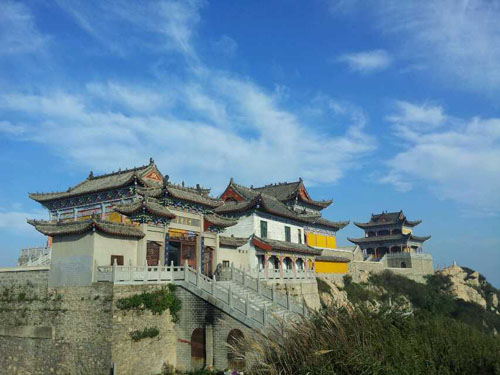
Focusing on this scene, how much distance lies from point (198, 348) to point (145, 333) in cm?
253

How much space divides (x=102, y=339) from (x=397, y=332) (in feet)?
44.8

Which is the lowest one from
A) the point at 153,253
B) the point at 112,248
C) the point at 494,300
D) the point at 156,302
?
the point at 156,302

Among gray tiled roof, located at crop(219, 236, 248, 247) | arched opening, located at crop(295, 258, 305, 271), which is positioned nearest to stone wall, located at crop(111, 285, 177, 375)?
gray tiled roof, located at crop(219, 236, 248, 247)

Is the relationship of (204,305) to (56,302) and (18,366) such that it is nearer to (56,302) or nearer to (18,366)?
(56,302)

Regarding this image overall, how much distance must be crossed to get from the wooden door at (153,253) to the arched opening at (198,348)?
565 cm

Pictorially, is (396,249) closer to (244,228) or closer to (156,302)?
(244,228)

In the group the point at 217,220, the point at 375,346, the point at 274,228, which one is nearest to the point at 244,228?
the point at 274,228

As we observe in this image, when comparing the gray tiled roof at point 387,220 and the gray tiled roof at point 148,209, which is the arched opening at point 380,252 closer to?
the gray tiled roof at point 387,220

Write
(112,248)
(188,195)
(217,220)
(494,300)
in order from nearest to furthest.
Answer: (112,248), (188,195), (217,220), (494,300)

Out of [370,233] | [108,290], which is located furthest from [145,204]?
[370,233]

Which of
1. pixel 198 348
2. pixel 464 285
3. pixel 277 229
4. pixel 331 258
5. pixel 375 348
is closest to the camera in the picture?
pixel 375 348

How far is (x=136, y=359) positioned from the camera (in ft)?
61.7

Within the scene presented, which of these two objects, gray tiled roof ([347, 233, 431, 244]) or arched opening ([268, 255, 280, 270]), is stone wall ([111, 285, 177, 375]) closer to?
arched opening ([268, 255, 280, 270])

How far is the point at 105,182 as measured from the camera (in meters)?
34.4
